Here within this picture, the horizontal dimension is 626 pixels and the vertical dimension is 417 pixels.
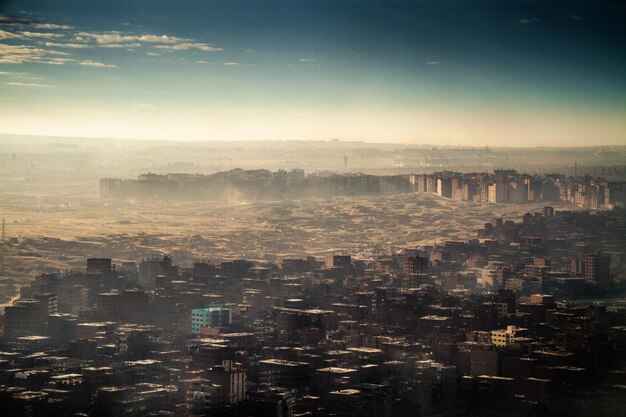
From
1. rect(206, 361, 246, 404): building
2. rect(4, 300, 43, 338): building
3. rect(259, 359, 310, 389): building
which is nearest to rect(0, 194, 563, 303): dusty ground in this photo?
rect(4, 300, 43, 338): building

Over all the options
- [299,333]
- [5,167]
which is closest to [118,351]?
[299,333]

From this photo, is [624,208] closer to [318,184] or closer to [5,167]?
[318,184]

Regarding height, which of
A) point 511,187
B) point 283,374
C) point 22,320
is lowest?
point 283,374

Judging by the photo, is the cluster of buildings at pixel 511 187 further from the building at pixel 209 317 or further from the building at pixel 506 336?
the building at pixel 209 317

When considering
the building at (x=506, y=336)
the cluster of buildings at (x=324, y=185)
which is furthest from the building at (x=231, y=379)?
the cluster of buildings at (x=324, y=185)

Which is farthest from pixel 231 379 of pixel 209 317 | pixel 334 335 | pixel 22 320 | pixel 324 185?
pixel 324 185

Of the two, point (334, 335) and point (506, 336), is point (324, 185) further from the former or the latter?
point (506, 336)
